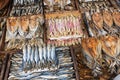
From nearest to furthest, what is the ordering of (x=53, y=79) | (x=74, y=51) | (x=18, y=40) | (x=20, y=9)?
(x=53, y=79) → (x=74, y=51) → (x=18, y=40) → (x=20, y=9)

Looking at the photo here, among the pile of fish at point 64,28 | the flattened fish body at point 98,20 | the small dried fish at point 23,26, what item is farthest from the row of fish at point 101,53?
the small dried fish at point 23,26

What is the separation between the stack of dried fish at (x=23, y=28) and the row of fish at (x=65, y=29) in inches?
9.5

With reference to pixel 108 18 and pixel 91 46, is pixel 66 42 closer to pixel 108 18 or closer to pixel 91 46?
pixel 91 46

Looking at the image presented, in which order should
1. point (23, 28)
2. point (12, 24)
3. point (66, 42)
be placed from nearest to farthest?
point (66, 42)
point (23, 28)
point (12, 24)

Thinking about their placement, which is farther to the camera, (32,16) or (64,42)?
(32,16)

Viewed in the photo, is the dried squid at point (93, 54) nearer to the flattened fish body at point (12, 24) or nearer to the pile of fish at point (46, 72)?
the pile of fish at point (46, 72)

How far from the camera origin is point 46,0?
21.4 ft

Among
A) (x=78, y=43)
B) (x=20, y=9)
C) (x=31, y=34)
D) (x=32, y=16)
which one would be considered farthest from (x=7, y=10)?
(x=78, y=43)

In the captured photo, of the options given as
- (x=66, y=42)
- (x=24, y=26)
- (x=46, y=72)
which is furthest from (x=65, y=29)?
(x=46, y=72)

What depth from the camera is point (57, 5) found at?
6309 mm

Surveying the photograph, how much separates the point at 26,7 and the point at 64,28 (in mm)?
1668

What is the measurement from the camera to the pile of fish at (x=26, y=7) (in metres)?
6.05

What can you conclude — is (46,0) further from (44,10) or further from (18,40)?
(18,40)

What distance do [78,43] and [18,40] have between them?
122 cm
